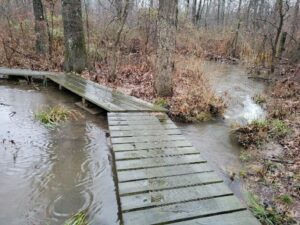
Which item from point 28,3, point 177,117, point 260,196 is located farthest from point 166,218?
point 28,3

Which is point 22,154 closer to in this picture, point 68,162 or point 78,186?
point 68,162

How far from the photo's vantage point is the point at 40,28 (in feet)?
33.7

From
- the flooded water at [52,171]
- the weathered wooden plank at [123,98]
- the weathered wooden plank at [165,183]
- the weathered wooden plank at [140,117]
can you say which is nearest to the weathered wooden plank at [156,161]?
the weathered wooden plank at [165,183]

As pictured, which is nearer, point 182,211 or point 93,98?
point 182,211

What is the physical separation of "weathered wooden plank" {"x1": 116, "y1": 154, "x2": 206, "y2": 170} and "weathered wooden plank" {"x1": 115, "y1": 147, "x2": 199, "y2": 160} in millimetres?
96

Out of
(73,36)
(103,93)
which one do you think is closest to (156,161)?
(103,93)

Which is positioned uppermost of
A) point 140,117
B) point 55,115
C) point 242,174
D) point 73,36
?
point 73,36

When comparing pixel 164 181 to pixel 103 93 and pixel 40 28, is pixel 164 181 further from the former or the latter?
pixel 40 28

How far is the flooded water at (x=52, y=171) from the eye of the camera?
3.23 metres

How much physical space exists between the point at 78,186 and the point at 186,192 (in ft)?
4.84

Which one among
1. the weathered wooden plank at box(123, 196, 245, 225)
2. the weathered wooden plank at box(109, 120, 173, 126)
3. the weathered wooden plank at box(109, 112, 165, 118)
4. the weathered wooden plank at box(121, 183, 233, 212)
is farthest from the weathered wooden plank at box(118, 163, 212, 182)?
the weathered wooden plank at box(109, 112, 165, 118)

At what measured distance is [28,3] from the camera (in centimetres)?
1441

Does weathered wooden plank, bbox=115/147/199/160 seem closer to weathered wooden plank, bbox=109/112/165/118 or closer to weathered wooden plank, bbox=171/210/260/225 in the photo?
weathered wooden plank, bbox=171/210/260/225

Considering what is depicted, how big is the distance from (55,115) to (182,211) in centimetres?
394
